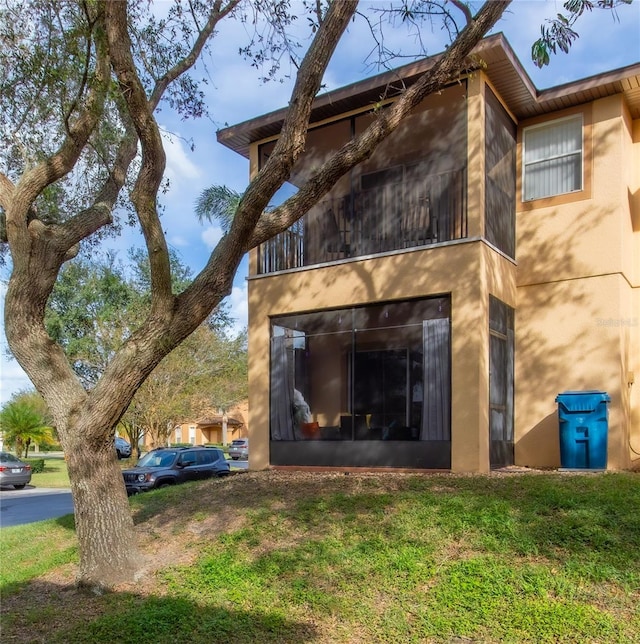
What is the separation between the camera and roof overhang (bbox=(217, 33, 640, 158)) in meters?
9.84

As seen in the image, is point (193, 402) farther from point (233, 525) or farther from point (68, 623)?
point (68, 623)

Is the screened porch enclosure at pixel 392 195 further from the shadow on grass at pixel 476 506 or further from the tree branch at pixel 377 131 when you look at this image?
the shadow on grass at pixel 476 506

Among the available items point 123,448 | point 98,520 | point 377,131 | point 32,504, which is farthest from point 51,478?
point 377,131

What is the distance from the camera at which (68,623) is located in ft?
18.9

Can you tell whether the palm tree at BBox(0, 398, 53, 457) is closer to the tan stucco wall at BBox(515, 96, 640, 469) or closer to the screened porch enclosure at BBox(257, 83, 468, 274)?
the screened porch enclosure at BBox(257, 83, 468, 274)

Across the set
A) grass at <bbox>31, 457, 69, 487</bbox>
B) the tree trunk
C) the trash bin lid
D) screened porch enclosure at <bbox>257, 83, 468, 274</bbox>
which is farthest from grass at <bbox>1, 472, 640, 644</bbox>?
grass at <bbox>31, 457, 69, 487</bbox>

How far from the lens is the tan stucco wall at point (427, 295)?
31.7 ft

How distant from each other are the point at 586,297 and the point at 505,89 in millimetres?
3751

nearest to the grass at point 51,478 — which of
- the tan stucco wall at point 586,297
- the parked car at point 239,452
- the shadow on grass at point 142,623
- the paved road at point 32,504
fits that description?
the paved road at point 32,504

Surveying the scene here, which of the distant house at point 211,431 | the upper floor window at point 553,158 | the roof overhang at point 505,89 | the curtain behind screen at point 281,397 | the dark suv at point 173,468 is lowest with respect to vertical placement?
the distant house at point 211,431

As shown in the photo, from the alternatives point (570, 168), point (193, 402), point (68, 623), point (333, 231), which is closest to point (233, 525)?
point (68, 623)

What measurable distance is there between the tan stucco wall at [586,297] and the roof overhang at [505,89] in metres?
0.34

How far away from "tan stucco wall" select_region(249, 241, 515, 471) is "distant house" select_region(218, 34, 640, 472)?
3 cm

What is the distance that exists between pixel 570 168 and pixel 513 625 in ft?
28.0
